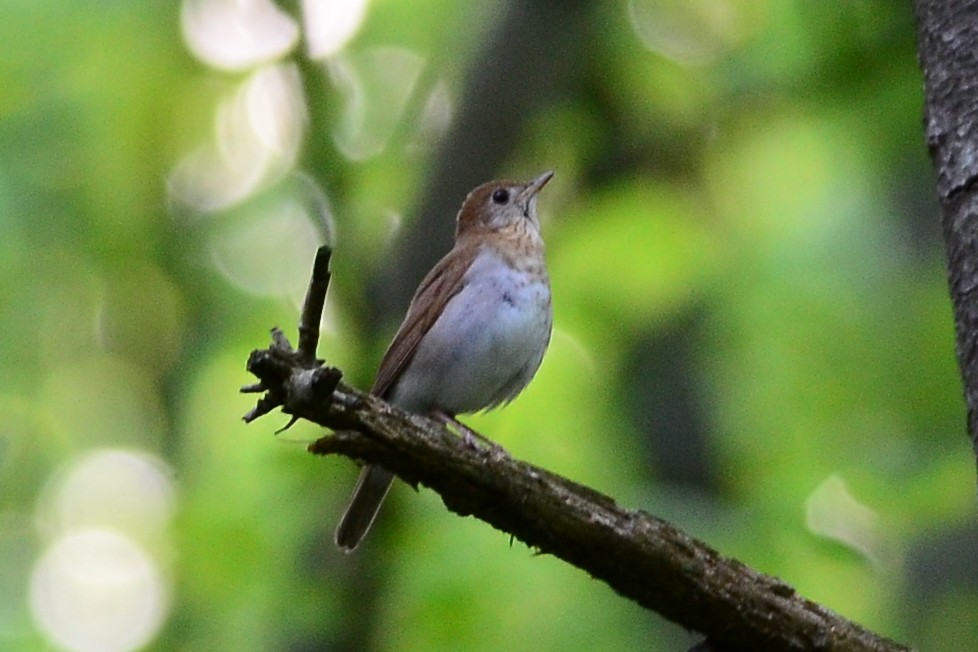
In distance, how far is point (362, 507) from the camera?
231 inches

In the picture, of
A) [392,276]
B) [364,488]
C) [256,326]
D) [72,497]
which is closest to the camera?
[364,488]

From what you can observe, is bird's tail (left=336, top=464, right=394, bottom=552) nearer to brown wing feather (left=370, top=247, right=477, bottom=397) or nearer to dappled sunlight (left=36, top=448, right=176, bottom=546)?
brown wing feather (left=370, top=247, right=477, bottom=397)

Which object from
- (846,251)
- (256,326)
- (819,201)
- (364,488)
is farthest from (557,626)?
(819,201)

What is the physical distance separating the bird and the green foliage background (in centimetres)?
123

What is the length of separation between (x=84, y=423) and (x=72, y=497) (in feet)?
1.65

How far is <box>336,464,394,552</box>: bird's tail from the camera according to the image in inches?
228

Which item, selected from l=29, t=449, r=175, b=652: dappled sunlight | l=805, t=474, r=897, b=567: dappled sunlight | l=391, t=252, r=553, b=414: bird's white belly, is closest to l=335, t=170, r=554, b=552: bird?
l=391, t=252, r=553, b=414: bird's white belly

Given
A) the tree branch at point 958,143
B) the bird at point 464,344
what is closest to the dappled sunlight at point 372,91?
the bird at point 464,344

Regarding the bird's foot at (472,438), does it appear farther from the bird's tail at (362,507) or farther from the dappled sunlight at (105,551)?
the dappled sunlight at (105,551)

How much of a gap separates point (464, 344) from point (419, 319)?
0.98 feet

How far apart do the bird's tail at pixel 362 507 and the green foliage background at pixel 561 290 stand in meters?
1.14

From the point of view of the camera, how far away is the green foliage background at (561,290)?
7.34 m

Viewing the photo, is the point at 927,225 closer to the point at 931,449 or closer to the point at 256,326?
the point at 931,449

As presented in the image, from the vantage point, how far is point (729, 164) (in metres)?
9.34
